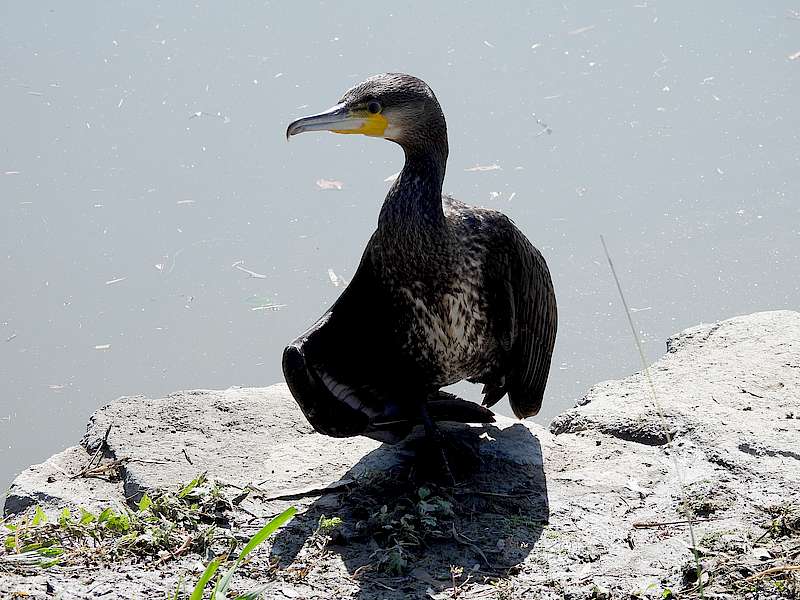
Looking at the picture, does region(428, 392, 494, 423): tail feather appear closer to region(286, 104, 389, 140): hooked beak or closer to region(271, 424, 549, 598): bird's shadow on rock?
region(271, 424, 549, 598): bird's shadow on rock

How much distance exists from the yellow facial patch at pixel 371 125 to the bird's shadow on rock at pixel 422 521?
1056mm

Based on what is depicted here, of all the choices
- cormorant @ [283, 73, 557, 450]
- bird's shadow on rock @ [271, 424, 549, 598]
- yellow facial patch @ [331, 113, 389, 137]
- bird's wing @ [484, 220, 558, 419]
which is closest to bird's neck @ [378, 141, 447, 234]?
cormorant @ [283, 73, 557, 450]

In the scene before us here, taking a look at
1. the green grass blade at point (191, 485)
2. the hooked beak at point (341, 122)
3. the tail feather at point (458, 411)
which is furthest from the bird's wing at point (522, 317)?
the green grass blade at point (191, 485)

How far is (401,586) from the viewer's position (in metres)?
3.02

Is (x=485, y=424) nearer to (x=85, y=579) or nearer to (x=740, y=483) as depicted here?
(x=740, y=483)

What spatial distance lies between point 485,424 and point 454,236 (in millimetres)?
876

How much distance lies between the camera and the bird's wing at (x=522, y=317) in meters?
3.62

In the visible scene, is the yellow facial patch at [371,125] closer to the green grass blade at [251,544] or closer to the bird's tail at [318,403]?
the bird's tail at [318,403]

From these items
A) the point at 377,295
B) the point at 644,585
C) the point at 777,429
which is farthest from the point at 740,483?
the point at 377,295

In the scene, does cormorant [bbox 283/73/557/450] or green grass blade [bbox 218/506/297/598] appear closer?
green grass blade [bbox 218/506/297/598]

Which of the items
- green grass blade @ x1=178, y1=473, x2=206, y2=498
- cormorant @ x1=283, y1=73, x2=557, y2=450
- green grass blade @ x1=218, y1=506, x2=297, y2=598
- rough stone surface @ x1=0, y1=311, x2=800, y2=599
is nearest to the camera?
green grass blade @ x1=218, y1=506, x2=297, y2=598

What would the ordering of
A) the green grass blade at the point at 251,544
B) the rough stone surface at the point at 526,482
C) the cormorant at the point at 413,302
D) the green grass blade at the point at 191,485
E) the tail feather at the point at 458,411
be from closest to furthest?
the green grass blade at the point at 251,544 → the rough stone surface at the point at 526,482 → the green grass blade at the point at 191,485 → the cormorant at the point at 413,302 → the tail feather at the point at 458,411

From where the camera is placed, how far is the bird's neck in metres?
3.44

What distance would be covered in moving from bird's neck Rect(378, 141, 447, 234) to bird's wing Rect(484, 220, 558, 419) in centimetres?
28
